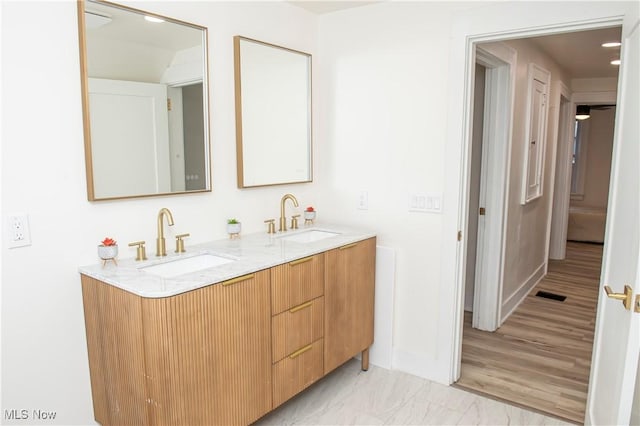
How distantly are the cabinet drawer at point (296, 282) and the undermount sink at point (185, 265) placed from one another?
0.83 ft

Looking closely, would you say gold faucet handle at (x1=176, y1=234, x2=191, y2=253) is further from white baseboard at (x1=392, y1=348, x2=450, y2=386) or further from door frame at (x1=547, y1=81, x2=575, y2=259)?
door frame at (x1=547, y1=81, x2=575, y2=259)

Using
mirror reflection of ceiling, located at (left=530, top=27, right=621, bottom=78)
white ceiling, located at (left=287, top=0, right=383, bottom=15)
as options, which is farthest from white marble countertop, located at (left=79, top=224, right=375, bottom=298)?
mirror reflection of ceiling, located at (left=530, top=27, right=621, bottom=78)

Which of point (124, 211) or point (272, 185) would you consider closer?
point (124, 211)

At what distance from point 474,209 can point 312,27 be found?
193 cm

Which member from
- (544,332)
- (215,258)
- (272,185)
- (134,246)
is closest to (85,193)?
(134,246)

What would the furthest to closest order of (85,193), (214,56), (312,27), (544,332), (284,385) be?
(544,332)
(312,27)
(214,56)
(284,385)
(85,193)

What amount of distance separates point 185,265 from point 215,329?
1.53 feet

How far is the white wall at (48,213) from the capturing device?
65.9 inches

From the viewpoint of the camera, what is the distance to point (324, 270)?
2.39 meters

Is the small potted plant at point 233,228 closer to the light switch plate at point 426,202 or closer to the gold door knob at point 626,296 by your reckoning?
the light switch plate at point 426,202

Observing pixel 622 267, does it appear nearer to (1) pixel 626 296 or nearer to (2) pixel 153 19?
(1) pixel 626 296

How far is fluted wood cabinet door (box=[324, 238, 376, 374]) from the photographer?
2471mm

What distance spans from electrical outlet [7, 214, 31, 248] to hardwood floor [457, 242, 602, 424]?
95.3 inches

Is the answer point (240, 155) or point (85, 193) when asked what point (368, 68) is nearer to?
point (240, 155)
